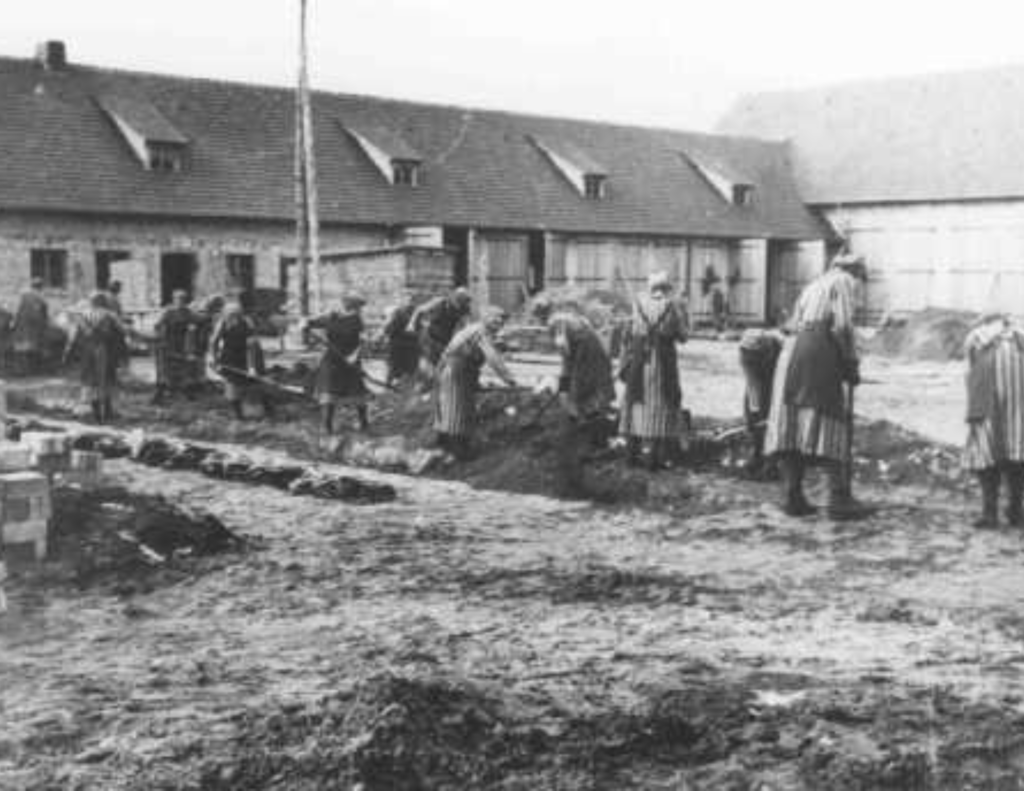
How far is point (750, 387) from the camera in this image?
12.0 metres

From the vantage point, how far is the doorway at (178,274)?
30.4m

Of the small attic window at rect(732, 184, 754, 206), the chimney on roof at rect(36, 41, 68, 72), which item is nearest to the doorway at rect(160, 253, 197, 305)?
the chimney on roof at rect(36, 41, 68, 72)

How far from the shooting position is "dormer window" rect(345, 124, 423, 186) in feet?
111

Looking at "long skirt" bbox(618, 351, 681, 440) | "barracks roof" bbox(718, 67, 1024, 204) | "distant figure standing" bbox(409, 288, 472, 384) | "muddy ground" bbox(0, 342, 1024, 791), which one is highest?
"barracks roof" bbox(718, 67, 1024, 204)

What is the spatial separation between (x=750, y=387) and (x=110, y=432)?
7734mm

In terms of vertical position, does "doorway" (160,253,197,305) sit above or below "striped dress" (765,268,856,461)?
above

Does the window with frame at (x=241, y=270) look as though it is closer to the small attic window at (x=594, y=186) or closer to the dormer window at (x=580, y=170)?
the dormer window at (x=580, y=170)

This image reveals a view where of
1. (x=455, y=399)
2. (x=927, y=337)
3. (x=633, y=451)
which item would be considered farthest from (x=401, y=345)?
(x=927, y=337)

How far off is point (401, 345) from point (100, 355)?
3945 millimetres

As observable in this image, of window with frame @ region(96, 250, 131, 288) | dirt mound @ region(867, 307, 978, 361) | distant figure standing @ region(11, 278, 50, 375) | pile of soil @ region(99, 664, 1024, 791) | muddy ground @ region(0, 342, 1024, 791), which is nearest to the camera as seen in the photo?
pile of soil @ region(99, 664, 1024, 791)

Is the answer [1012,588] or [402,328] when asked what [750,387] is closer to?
[1012,588]

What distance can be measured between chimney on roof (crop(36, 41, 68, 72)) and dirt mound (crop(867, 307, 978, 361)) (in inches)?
770

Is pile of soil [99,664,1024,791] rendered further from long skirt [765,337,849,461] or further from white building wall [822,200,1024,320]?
white building wall [822,200,1024,320]

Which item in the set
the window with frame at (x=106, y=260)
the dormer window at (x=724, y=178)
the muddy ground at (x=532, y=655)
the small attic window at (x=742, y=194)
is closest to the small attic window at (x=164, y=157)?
the window with frame at (x=106, y=260)
